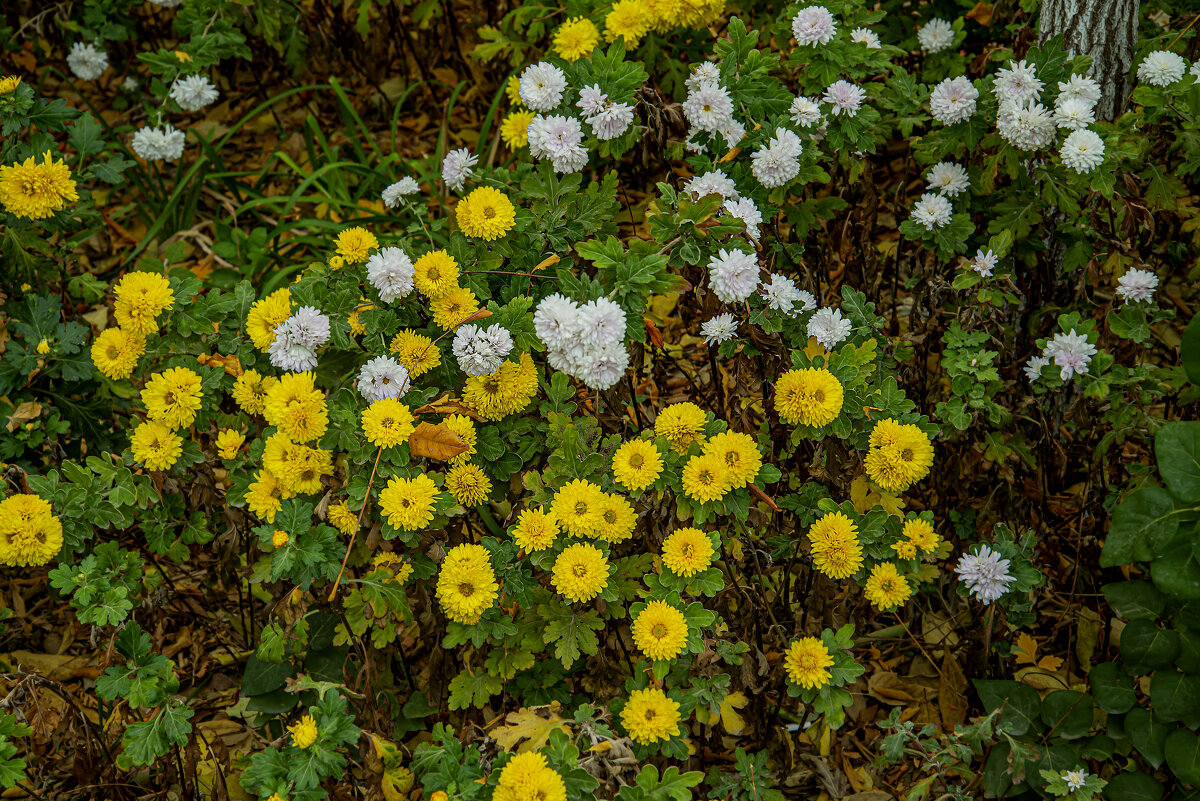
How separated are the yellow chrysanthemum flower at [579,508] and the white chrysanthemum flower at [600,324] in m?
0.30

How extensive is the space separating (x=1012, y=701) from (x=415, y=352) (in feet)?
5.09

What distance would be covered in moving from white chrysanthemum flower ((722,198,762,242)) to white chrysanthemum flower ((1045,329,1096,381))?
2.62ft

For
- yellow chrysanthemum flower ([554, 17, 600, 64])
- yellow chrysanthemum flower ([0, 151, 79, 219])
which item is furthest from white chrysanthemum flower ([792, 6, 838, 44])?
yellow chrysanthemum flower ([0, 151, 79, 219])

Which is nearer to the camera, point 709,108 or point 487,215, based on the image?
point 487,215

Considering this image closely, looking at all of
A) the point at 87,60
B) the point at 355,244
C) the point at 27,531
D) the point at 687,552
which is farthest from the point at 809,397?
the point at 87,60

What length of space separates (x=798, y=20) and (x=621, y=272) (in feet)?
3.21

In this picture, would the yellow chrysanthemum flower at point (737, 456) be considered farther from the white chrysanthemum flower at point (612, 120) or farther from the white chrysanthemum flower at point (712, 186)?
the white chrysanthemum flower at point (612, 120)

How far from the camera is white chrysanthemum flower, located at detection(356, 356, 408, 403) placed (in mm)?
1957

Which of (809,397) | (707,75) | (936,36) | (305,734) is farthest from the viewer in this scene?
(936,36)

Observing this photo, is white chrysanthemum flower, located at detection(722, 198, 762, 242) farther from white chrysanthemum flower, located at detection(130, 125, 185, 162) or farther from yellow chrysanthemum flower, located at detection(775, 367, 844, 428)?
white chrysanthemum flower, located at detection(130, 125, 185, 162)

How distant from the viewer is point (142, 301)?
2.08m

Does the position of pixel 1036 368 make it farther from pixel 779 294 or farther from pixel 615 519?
pixel 615 519

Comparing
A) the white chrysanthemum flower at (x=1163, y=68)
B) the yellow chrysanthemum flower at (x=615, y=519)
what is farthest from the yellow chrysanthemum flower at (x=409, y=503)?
the white chrysanthemum flower at (x=1163, y=68)

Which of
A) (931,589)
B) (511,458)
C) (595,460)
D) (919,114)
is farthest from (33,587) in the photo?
(919,114)
